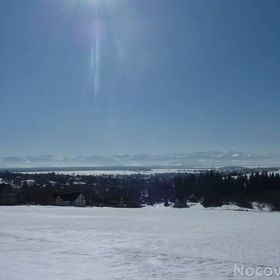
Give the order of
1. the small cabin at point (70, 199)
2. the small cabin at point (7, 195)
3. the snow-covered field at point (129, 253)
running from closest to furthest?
1. the snow-covered field at point (129, 253)
2. the small cabin at point (70, 199)
3. the small cabin at point (7, 195)

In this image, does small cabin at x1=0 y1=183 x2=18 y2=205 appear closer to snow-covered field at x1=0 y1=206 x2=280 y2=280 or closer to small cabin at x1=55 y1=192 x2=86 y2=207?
small cabin at x1=55 y1=192 x2=86 y2=207

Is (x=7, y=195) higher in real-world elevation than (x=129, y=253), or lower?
lower

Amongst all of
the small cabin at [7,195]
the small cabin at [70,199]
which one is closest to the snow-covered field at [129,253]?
the small cabin at [70,199]

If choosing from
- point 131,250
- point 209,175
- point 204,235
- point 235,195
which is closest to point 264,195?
point 235,195

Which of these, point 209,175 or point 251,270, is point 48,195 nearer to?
point 209,175

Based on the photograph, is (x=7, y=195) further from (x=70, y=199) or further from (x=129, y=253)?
Result: (x=129, y=253)

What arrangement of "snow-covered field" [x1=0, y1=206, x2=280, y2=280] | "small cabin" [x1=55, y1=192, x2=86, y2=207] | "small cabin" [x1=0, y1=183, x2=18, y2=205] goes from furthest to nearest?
"small cabin" [x1=0, y1=183, x2=18, y2=205], "small cabin" [x1=55, y1=192, x2=86, y2=207], "snow-covered field" [x1=0, y1=206, x2=280, y2=280]

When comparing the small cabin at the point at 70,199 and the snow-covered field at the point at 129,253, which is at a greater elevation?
the snow-covered field at the point at 129,253

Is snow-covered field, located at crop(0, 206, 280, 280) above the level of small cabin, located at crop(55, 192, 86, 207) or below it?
above

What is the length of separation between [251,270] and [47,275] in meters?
5.54

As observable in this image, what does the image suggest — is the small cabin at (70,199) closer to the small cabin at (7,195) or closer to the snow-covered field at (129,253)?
the small cabin at (7,195)

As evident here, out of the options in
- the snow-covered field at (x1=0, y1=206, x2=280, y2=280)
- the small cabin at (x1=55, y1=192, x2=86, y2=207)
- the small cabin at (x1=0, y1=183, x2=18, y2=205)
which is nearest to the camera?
the snow-covered field at (x1=0, y1=206, x2=280, y2=280)

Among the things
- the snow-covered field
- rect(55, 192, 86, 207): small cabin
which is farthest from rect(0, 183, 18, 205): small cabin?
the snow-covered field

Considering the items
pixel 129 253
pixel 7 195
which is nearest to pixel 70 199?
pixel 7 195
